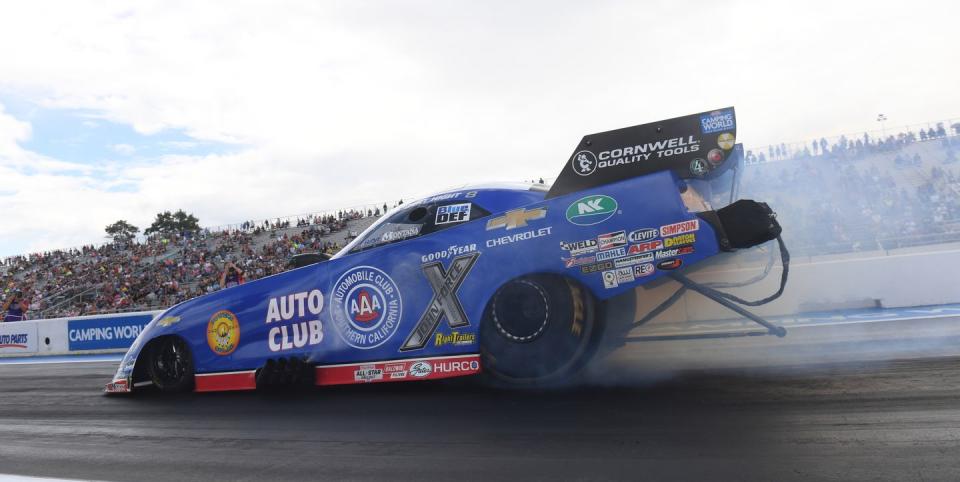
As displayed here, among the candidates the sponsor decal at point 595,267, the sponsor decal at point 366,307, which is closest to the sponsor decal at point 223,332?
the sponsor decal at point 366,307

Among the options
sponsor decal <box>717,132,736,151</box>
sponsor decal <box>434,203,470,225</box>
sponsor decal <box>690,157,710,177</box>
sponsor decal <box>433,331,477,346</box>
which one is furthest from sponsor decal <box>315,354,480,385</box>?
sponsor decal <box>717,132,736,151</box>

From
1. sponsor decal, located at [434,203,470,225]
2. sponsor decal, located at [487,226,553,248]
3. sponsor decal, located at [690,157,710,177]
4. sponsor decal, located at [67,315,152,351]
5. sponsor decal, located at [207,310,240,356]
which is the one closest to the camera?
sponsor decal, located at [690,157,710,177]

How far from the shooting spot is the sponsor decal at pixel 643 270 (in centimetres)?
458

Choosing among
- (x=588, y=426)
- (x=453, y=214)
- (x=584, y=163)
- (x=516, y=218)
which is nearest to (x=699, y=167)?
(x=584, y=163)

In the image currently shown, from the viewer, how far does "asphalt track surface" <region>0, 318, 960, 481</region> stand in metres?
3.02

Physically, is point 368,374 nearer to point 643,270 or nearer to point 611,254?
point 611,254

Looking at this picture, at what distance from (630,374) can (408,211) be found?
2365mm

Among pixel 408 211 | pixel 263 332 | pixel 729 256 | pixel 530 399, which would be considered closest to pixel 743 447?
pixel 530 399

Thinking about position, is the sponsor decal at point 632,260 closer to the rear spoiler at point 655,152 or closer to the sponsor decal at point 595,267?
the sponsor decal at point 595,267

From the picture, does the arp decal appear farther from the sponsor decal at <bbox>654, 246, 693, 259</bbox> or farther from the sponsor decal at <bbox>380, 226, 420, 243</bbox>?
the sponsor decal at <bbox>654, 246, 693, 259</bbox>

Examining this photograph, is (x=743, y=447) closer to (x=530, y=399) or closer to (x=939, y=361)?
(x=530, y=399)

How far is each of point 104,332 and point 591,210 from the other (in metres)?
14.4

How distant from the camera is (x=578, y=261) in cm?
472

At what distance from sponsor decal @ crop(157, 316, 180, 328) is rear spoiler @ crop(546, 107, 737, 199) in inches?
154
